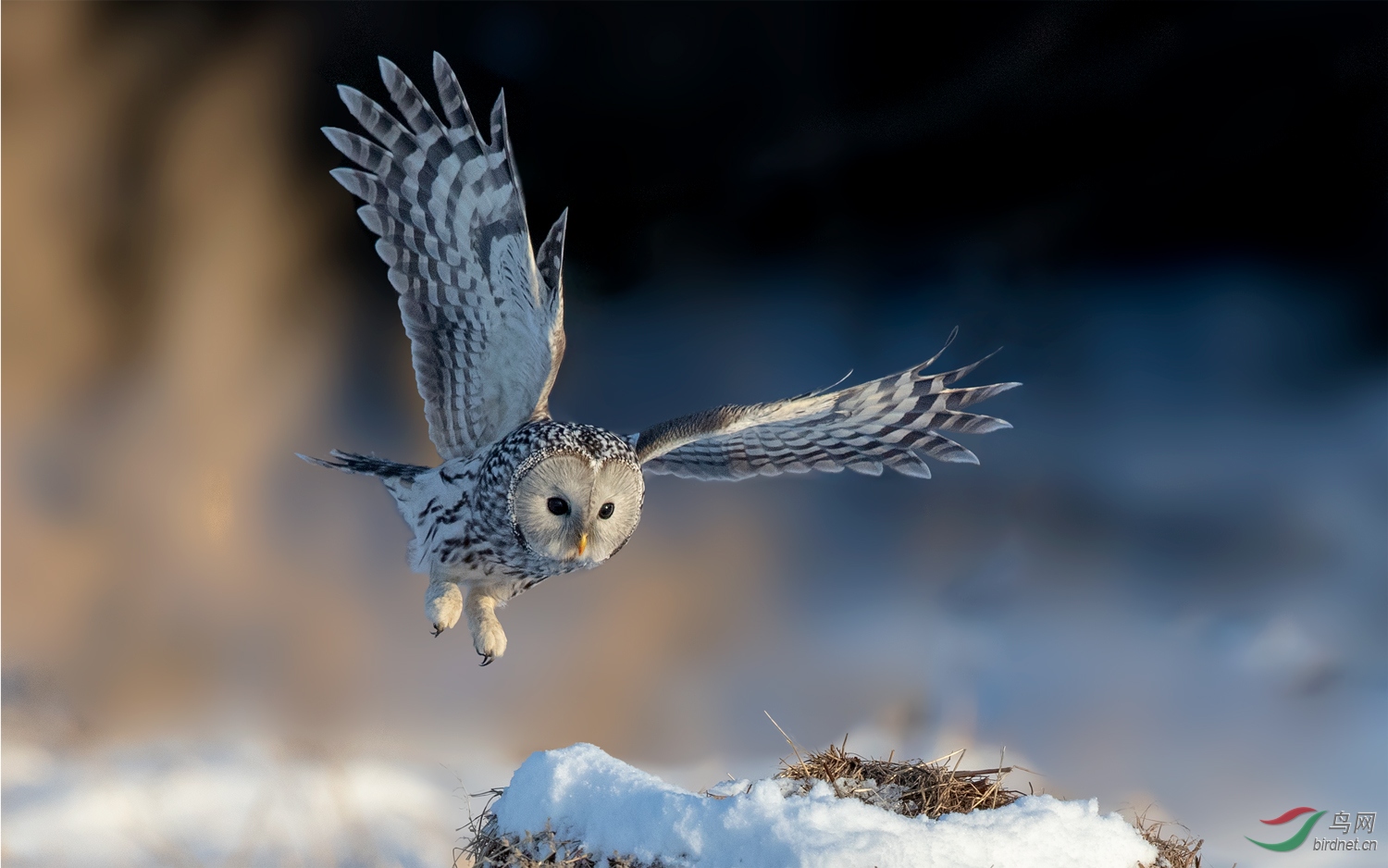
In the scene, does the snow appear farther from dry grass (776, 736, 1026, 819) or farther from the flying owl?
the flying owl

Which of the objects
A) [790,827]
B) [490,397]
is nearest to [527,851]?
[790,827]

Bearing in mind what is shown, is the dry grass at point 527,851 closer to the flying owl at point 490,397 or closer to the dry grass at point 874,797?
the dry grass at point 874,797

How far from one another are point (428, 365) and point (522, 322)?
0.74 m

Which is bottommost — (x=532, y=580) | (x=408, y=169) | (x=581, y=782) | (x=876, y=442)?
(x=581, y=782)

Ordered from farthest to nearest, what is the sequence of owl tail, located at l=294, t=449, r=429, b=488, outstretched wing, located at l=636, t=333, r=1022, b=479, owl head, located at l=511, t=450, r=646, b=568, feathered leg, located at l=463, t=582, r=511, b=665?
outstretched wing, located at l=636, t=333, r=1022, b=479 < owl tail, located at l=294, t=449, r=429, b=488 < feathered leg, located at l=463, t=582, r=511, b=665 < owl head, located at l=511, t=450, r=646, b=568

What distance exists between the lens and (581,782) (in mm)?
4234

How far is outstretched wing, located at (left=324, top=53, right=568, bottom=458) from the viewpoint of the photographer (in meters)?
5.25

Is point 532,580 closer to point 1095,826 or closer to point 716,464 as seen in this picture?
point 716,464

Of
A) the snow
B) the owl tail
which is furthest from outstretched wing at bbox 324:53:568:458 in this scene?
the snow

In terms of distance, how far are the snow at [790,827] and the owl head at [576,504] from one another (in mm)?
1232

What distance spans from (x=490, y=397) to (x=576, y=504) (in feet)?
4.42

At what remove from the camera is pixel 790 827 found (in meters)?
3.72

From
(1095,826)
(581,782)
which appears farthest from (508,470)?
(1095,826)

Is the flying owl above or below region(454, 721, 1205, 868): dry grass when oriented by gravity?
above
